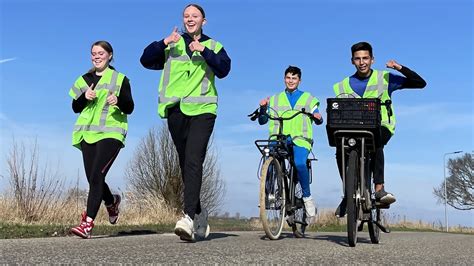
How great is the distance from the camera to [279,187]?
7.12m

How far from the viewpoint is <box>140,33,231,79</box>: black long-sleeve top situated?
5.74m

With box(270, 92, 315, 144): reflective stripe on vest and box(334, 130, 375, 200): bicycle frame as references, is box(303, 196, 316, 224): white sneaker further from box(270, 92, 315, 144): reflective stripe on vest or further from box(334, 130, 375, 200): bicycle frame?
box(334, 130, 375, 200): bicycle frame

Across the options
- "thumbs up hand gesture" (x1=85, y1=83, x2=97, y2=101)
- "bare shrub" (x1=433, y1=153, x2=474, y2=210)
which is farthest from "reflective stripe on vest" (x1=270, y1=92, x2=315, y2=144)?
"bare shrub" (x1=433, y1=153, x2=474, y2=210)

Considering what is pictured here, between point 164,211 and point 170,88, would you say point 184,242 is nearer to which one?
point 170,88

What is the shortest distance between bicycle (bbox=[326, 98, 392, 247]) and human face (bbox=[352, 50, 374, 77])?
0.53 metres

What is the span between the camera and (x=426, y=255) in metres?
5.11

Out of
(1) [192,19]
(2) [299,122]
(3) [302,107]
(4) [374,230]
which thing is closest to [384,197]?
(4) [374,230]

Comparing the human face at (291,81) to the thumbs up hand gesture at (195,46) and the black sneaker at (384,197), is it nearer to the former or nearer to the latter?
the black sneaker at (384,197)

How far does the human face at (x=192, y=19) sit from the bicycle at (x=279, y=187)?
1.64 m

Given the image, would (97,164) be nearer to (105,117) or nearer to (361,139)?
(105,117)

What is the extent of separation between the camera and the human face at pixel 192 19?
19.4 ft

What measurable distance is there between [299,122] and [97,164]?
2755 mm

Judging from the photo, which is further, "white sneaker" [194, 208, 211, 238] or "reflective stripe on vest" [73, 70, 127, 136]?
"reflective stripe on vest" [73, 70, 127, 136]

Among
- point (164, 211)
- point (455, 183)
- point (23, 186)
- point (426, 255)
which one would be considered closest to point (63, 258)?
point (426, 255)
